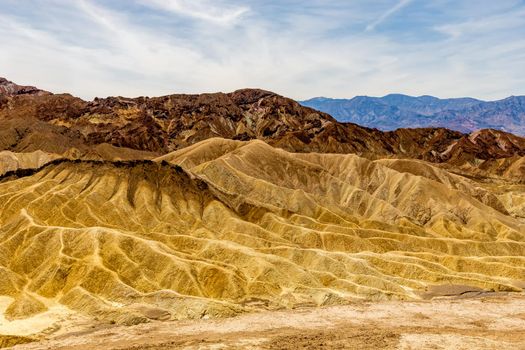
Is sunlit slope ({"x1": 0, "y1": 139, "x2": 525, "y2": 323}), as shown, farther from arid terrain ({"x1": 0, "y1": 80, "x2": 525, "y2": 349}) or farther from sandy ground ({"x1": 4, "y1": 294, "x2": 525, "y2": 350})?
sandy ground ({"x1": 4, "y1": 294, "x2": 525, "y2": 350})

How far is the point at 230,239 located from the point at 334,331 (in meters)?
56.6

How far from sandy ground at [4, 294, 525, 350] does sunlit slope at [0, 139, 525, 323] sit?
17.1 ft

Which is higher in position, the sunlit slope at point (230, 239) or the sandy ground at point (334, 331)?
the sunlit slope at point (230, 239)

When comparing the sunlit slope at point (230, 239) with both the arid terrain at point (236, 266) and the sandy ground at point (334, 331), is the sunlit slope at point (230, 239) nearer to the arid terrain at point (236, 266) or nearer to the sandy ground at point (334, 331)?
the arid terrain at point (236, 266)

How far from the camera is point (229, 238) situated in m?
120

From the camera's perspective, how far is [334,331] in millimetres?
65750

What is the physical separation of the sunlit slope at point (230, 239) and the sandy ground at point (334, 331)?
522 cm

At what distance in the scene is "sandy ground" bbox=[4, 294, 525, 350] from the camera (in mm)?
59594

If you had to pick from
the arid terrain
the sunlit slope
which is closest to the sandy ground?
the arid terrain

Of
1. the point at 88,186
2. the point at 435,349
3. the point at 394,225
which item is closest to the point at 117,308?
the point at 435,349

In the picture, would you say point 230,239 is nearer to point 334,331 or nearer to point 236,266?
point 236,266

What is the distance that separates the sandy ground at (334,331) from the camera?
59594 mm

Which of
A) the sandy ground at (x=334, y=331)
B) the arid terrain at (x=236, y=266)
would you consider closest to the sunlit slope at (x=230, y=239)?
the arid terrain at (x=236, y=266)

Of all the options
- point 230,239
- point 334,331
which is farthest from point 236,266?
point 334,331
